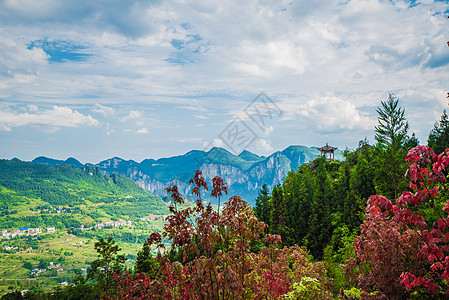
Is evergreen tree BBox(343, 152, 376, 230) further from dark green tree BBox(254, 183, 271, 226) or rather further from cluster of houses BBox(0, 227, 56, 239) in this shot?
cluster of houses BBox(0, 227, 56, 239)

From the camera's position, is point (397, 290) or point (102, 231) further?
point (102, 231)

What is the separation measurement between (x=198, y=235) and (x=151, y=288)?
106 cm

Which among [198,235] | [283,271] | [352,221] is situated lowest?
[352,221]

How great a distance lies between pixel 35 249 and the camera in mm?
157750

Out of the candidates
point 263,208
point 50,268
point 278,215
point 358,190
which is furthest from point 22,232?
point 358,190

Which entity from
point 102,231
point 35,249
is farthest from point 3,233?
point 102,231

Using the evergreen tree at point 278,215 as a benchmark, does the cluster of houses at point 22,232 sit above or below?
A: below

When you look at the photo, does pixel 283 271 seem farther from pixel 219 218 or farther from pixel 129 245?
pixel 129 245

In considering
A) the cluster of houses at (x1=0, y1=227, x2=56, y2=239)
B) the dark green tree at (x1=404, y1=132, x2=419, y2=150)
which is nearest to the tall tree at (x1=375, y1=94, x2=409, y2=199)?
the dark green tree at (x1=404, y1=132, x2=419, y2=150)

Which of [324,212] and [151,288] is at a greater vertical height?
[151,288]

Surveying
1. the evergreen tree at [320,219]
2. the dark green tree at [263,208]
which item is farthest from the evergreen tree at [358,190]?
the dark green tree at [263,208]

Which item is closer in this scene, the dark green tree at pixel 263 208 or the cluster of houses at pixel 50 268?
the dark green tree at pixel 263 208

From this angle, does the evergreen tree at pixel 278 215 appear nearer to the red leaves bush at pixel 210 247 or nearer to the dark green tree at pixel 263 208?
the dark green tree at pixel 263 208

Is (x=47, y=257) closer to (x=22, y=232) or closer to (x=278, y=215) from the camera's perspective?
(x=22, y=232)
